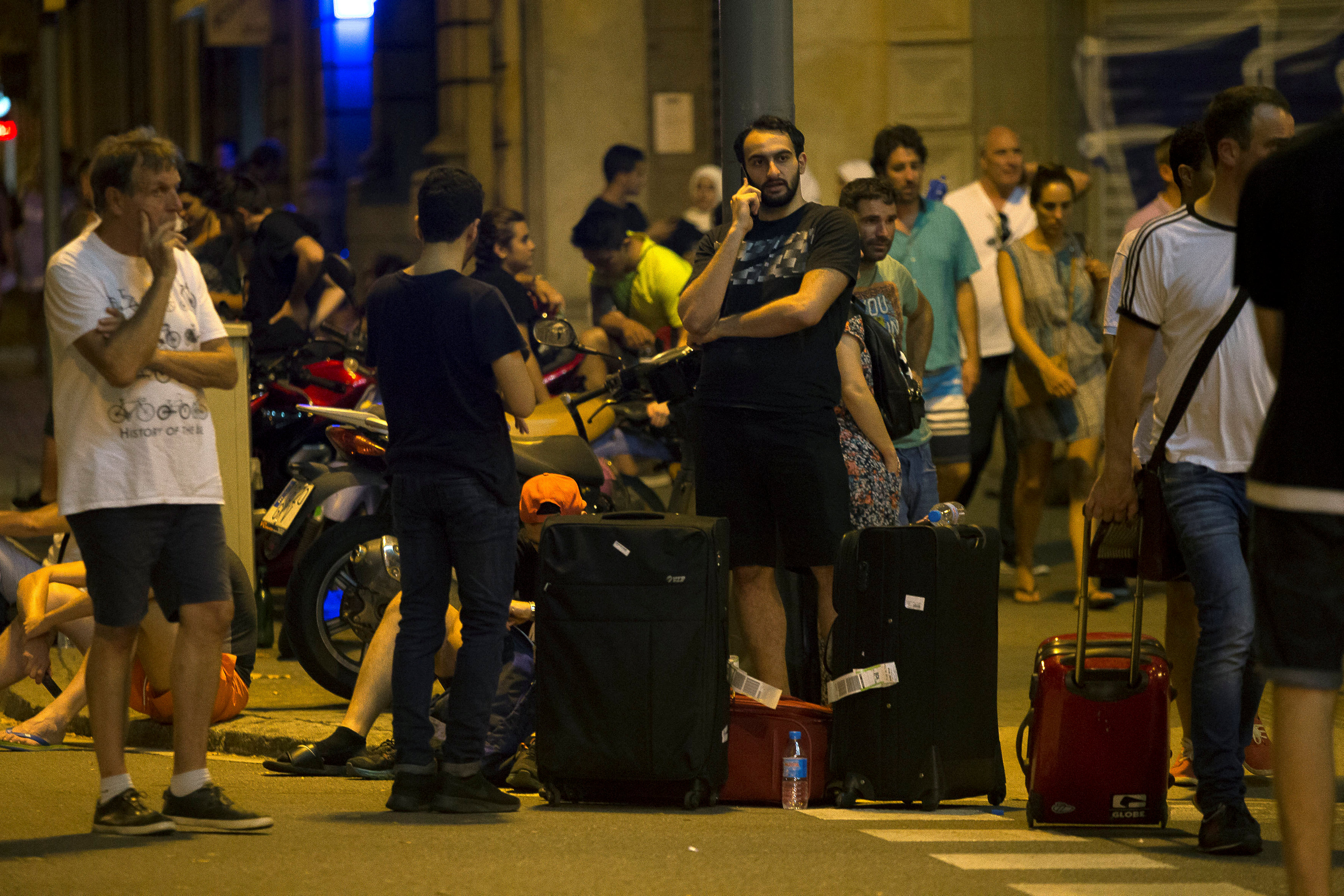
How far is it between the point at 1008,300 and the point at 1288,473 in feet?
18.0

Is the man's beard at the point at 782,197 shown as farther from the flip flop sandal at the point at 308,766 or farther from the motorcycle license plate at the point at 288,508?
the motorcycle license plate at the point at 288,508

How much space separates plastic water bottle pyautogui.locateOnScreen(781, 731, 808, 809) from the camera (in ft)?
19.2

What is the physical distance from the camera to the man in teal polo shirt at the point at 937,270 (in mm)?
8906

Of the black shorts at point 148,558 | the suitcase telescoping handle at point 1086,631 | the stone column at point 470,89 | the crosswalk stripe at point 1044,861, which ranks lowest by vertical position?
the crosswalk stripe at point 1044,861

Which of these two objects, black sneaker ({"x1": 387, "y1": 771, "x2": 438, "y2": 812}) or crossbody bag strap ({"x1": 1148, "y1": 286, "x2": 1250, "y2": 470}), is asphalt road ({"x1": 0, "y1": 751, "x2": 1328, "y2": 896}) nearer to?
black sneaker ({"x1": 387, "y1": 771, "x2": 438, "y2": 812})

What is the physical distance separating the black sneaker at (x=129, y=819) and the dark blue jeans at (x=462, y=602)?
0.76m

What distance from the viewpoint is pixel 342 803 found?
18.8 feet

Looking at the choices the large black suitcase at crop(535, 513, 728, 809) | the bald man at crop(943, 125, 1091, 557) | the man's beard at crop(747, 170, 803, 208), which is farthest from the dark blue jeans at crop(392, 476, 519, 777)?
the bald man at crop(943, 125, 1091, 557)

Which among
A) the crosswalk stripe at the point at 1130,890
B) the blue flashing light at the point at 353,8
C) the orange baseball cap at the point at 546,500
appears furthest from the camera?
the blue flashing light at the point at 353,8

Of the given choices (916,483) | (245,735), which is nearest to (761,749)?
(245,735)

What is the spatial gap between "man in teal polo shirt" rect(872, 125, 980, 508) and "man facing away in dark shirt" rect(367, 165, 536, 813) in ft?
11.7

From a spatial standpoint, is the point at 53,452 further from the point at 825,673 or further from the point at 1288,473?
the point at 1288,473

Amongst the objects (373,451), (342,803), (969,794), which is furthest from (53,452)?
(969,794)

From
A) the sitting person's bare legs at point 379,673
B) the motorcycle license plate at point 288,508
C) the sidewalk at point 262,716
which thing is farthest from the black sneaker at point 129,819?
the motorcycle license plate at point 288,508
